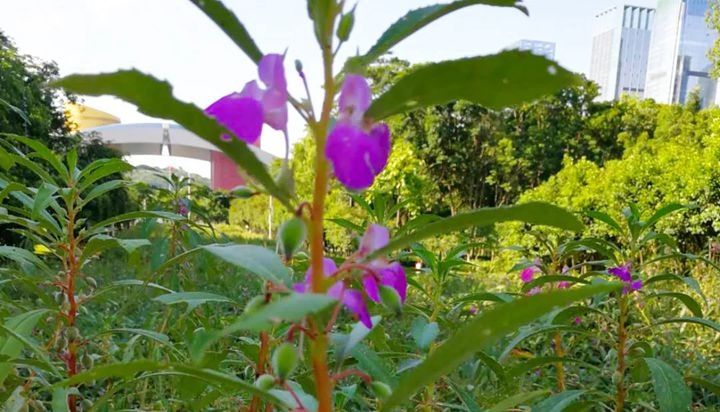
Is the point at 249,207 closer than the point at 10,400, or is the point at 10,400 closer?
the point at 10,400

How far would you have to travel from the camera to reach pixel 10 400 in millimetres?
813

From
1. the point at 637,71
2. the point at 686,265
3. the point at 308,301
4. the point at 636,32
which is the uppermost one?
the point at 636,32

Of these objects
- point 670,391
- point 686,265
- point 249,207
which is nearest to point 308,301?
point 670,391

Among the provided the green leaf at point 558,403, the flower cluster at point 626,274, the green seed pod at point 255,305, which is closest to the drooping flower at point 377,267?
the green seed pod at point 255,305

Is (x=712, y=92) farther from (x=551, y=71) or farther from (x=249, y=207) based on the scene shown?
(x=551, y=71)

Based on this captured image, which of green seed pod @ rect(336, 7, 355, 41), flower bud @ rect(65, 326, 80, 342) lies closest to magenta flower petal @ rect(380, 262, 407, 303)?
green seed pod @ rect(336, 7, 355, 41)

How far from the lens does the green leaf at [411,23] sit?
398 millimetres

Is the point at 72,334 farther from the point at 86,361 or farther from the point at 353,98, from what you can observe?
the point at 353,98

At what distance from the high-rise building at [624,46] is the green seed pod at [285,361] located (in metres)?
75.1

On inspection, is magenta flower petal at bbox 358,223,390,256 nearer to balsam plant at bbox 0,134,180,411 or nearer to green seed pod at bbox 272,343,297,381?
green seed pod at bbox 272,343,297,381

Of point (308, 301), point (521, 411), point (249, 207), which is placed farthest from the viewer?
point (249, 207)

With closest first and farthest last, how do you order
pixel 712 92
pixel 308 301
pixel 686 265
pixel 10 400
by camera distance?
pixel 308 301 → pixel 10 400 → pixel 686 265 → pixel 712 92

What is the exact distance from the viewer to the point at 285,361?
1.31 ft

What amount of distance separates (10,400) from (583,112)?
730 inches
